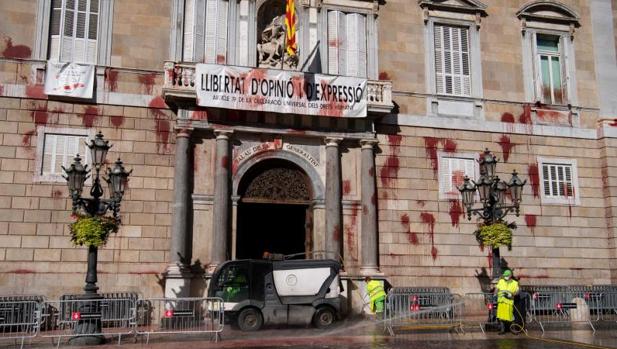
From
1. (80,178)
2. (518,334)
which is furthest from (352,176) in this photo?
(80,178)

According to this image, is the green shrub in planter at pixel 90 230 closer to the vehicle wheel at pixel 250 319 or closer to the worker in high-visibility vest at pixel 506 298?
the vehicle wheel at pixel 250 319

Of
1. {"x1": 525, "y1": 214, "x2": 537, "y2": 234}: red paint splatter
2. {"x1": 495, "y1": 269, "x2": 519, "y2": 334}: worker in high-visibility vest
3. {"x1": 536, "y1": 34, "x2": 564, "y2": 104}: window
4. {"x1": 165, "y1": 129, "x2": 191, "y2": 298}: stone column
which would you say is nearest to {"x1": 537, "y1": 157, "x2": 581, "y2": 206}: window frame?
{"x1": 525, "y1": 214, "x2": 537, "y2": 234}: red paint splatter

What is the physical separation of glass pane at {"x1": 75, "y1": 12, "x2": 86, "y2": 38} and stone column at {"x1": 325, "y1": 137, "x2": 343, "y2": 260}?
855 cm

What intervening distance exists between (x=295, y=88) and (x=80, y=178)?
27.7ft

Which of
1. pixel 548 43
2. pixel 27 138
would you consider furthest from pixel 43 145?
pixel 548 43

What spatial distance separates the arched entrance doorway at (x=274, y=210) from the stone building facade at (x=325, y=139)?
0.23 ft

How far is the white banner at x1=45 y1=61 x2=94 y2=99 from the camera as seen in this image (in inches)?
779

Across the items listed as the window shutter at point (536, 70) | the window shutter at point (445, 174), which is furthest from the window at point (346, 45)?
the window shutter at point (536, 70)

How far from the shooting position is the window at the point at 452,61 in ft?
77.8

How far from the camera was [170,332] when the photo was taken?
15.5 meters

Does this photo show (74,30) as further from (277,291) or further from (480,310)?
(480,310)

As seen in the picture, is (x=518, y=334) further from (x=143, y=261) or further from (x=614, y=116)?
(x=614, y=116)

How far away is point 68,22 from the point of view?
20.7m

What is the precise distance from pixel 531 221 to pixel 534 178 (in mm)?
1612
